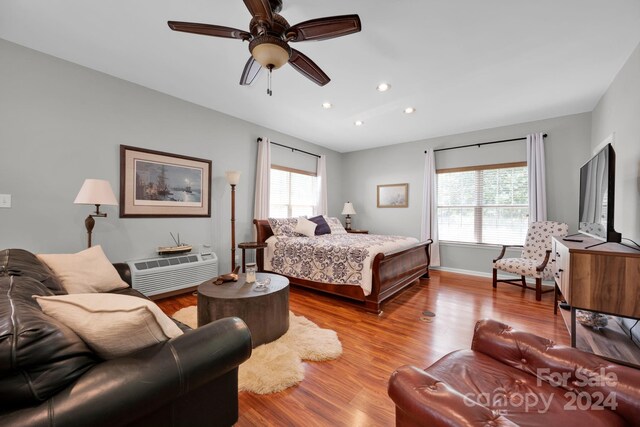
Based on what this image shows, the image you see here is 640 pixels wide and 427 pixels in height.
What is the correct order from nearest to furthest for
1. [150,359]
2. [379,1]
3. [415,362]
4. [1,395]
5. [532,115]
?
[1,395] < [150,359] < [379,1] < [415,362] < [532,115]

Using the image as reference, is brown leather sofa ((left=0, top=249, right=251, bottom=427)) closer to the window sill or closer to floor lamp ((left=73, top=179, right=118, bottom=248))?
floor lamp ((left=73, top=179, right=118, bottom=248))

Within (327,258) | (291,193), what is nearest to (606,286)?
(327,258)

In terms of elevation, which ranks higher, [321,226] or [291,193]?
[291,193]

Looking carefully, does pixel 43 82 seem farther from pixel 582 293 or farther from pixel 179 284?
pixel 582 293

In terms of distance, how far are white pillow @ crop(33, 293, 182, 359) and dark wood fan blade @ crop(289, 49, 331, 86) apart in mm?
1860

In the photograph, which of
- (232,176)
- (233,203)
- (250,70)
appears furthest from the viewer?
(233,203)

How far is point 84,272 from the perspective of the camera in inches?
80.5

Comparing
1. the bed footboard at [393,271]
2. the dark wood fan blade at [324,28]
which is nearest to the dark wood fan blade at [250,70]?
the dark wood fan blade at [324,28]

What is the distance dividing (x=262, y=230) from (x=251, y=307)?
2174mm

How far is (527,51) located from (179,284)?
4598 millimetres

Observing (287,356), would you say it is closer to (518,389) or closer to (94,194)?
(518,389)

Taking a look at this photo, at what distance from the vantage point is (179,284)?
3303 millimetres

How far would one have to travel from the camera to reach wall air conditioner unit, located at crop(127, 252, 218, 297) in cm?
299

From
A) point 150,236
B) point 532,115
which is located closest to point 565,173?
point 532,115
